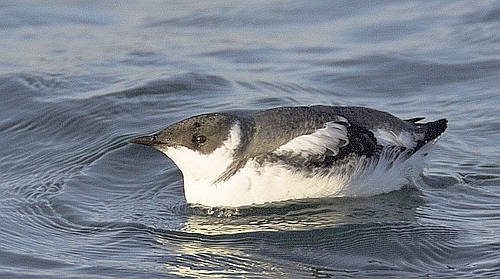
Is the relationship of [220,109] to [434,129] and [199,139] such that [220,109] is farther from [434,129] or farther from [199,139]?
[199,139]

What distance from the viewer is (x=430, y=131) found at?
29.3 ft

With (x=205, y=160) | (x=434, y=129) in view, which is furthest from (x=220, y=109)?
(x=205, y=160)

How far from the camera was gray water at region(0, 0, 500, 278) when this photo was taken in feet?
24.5

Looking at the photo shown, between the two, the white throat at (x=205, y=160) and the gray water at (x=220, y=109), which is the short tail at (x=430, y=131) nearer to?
the gray water at (x=220, y=109)

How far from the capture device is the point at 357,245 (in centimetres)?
767

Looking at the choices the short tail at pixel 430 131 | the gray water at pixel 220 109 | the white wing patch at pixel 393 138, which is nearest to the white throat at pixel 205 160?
the gray water at pixel 220 109

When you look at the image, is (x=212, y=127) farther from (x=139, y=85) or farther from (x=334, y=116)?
(x=139, y=85)

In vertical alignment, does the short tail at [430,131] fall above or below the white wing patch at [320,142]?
below

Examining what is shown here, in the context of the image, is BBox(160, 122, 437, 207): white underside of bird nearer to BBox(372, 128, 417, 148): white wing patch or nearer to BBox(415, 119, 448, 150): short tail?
BBox(372, 128, 417, 148): white wing patch

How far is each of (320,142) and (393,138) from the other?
A: 0.74 meters

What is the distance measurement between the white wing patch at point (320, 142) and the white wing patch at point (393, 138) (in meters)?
0.34

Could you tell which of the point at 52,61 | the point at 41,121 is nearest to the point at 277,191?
the point at 41,121

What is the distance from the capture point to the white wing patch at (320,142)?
812cm

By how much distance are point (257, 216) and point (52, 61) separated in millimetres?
5194
